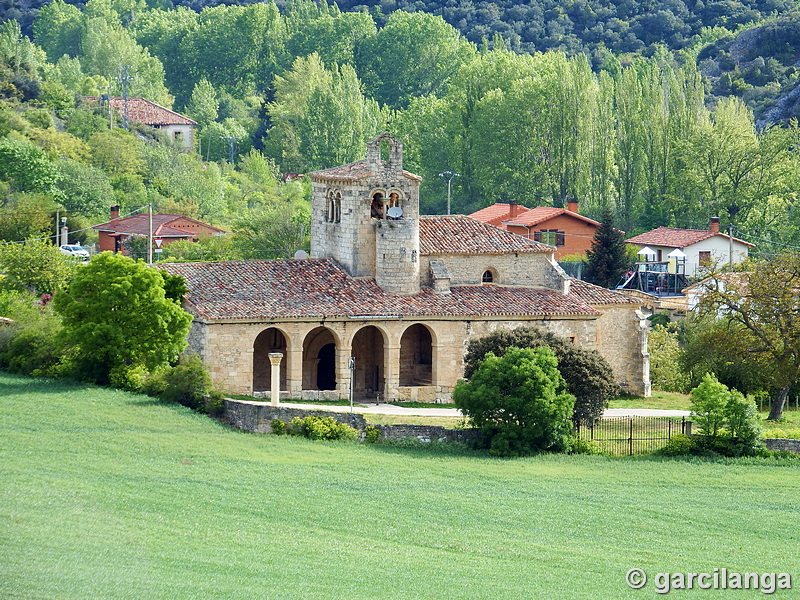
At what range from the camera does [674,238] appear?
94.8 meters

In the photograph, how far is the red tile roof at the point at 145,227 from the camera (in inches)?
3654

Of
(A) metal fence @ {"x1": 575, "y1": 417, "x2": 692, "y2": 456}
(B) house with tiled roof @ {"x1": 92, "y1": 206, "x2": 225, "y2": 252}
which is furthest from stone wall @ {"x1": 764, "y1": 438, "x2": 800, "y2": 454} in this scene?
(B) house with tiled roof @ {"x1": 92, "y1": 206, "x2": 225, "y2": 252}

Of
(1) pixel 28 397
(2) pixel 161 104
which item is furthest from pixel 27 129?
(1) pixel 28 397

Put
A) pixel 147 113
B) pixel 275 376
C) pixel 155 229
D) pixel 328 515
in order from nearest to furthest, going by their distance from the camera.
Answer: pixel 328 515, pixel 275 376, pixel 155 229, pixel 147 113

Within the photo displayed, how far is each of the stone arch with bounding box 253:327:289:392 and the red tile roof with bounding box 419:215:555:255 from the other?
6632mm

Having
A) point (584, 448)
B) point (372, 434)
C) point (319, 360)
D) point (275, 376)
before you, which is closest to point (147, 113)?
point (319, 360)

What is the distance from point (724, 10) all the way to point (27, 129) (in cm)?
8947

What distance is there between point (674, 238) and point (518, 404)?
4358 centimetres

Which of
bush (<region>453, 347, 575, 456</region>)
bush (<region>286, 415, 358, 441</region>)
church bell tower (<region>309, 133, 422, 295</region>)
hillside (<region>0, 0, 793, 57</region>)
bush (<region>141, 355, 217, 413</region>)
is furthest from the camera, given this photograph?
hillside (<region>0, 0, 793, 57</region>)

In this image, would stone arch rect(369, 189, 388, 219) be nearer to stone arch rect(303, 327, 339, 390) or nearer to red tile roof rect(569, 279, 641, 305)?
stone arch rect(303, 327, 339, 390)

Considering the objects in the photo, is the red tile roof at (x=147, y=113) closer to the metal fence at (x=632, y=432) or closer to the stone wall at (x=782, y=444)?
the metal fence at (x=632, y=432)

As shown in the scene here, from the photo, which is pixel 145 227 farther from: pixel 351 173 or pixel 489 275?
pixel 489 275

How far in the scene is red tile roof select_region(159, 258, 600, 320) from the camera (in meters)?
59.9

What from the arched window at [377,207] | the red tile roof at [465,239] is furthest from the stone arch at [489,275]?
the arched window at [377,207]
